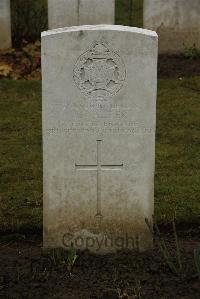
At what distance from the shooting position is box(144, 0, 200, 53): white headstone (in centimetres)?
1073

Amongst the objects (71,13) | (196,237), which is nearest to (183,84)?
(71,13)

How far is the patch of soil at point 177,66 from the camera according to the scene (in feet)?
31.8

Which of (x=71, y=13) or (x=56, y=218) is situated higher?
(x=71, y=13)

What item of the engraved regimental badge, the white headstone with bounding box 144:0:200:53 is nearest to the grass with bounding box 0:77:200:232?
the engraved regimental badge

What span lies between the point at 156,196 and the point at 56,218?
134cm

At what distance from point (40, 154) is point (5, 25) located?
427 cm

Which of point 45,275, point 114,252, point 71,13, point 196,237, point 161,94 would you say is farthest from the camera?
point 71,13

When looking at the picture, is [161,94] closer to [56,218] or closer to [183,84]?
[183,84]

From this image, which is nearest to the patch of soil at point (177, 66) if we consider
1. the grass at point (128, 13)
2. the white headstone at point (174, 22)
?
the white headstone at point (174, 22)

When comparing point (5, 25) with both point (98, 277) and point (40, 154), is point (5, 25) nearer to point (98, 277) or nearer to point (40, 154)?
point (40, 154)

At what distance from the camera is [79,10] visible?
10.1 meters

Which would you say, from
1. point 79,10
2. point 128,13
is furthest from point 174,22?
point 128,13

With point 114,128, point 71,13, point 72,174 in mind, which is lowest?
point 72,174

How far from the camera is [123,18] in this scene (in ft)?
47.0
